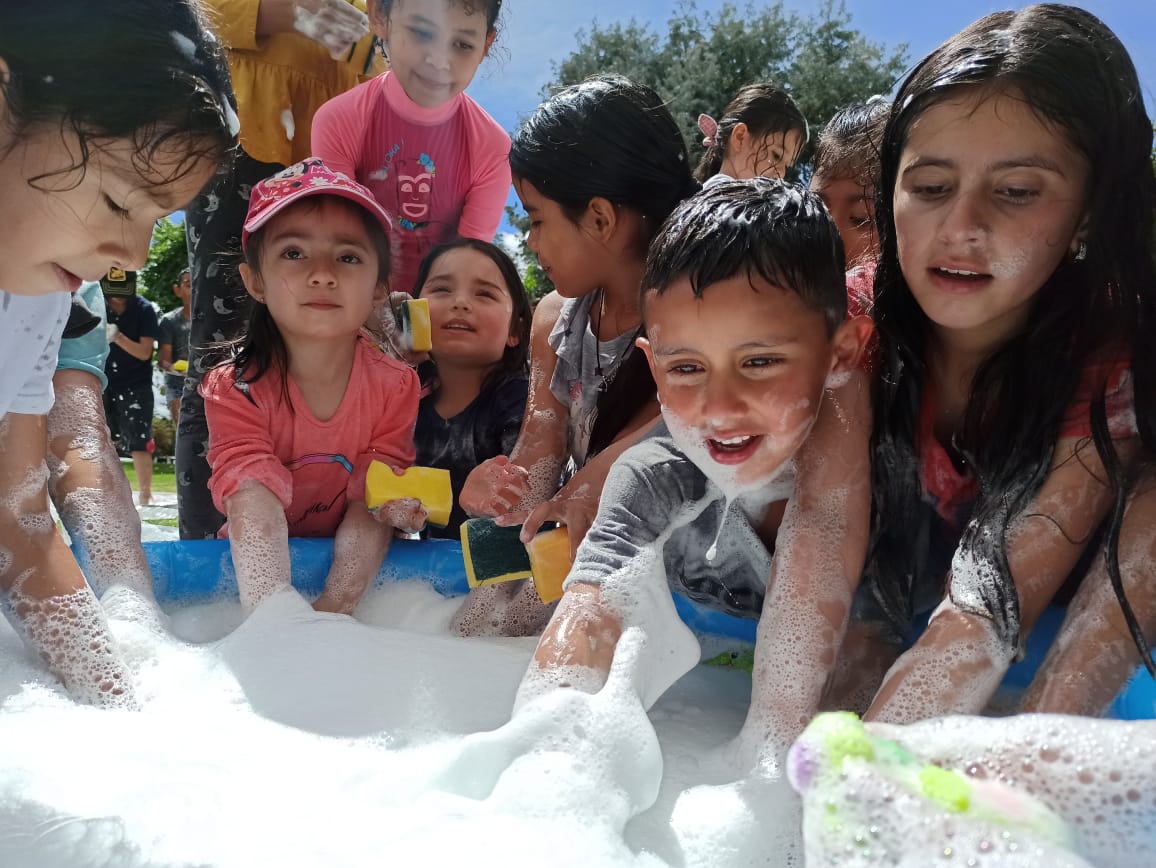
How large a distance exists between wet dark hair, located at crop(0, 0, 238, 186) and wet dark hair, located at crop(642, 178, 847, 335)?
86cm

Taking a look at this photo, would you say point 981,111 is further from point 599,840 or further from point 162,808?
point 162,808

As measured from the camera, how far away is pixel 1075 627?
4.89 ft

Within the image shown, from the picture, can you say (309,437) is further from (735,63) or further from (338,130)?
(735,63)

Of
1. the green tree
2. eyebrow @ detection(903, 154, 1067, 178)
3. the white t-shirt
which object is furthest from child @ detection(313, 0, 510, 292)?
the green tree

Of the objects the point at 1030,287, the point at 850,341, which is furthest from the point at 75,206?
the point at 1030,287

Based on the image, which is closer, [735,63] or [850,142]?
[850,142]

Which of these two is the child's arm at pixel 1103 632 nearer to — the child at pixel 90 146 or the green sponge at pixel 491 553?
the green sponge at pixel 491 553

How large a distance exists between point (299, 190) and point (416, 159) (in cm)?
72

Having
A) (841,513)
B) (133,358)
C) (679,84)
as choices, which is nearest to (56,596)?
(841,513)

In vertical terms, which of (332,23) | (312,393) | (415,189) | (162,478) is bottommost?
(162,478)

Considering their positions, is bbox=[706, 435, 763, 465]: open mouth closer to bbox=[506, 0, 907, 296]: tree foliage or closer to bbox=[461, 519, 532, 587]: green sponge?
bbox=[461, 519, 532, 587]: green sponge

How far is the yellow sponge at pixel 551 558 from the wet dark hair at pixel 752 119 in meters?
2.21

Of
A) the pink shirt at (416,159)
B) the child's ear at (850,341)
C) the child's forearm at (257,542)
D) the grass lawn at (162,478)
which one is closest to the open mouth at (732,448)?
the child's ear at (850,341)

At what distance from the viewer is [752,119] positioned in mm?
3857
